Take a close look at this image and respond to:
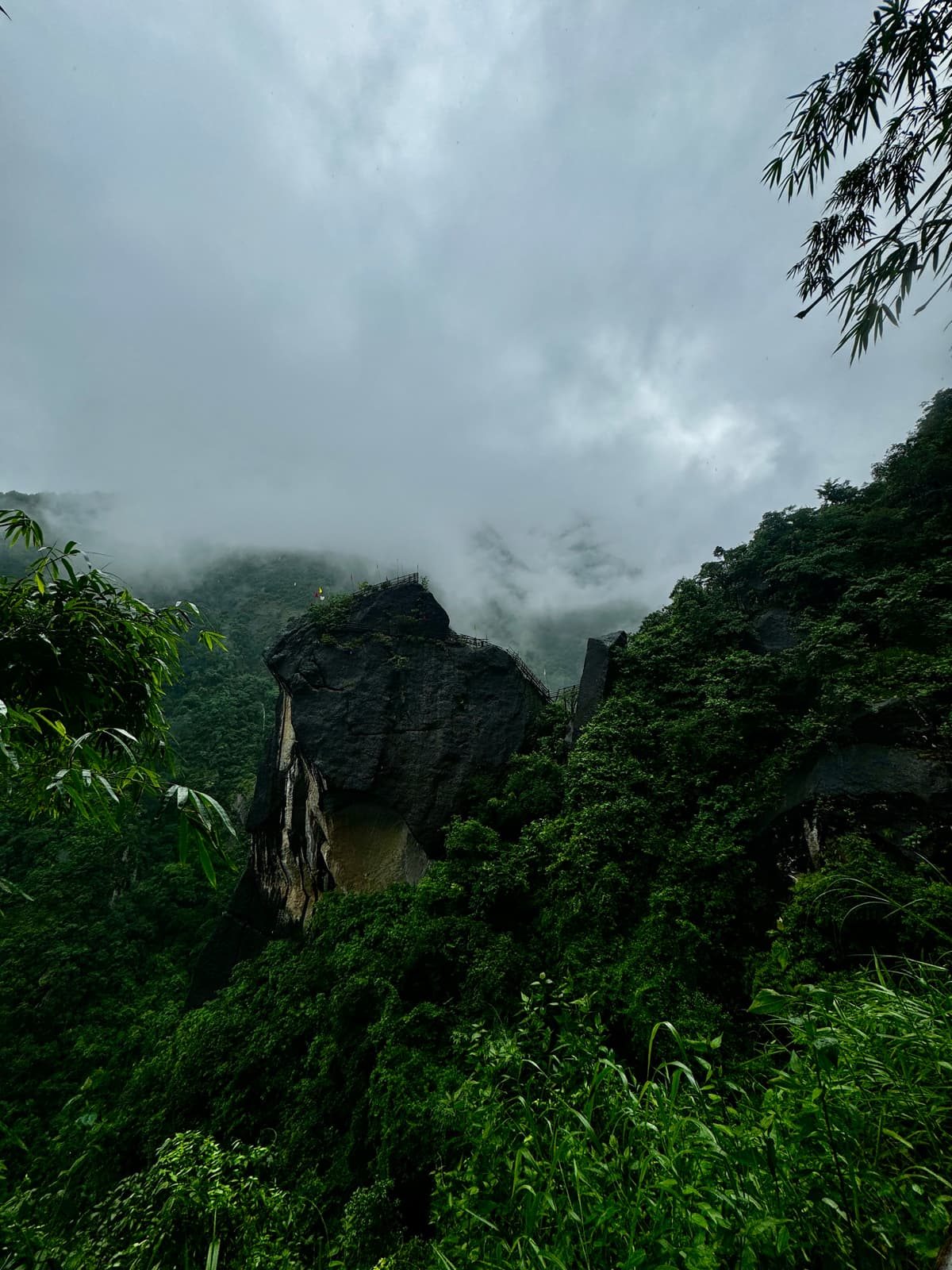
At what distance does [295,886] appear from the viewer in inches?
542

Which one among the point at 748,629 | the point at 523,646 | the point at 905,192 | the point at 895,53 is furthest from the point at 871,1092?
the point at 523,646

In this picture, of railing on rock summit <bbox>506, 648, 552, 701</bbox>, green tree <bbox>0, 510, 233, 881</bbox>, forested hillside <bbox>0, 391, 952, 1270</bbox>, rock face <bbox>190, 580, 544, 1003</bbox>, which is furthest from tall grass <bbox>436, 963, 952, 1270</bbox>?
railing on rock summit <bbox>506, 648, 552, 701</bbox>

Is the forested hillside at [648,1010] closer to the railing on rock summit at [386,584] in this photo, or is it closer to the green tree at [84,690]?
the green tree at [84,690]

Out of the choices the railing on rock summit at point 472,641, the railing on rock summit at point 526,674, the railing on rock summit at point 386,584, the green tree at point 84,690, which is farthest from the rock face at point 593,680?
the green tree at point 84,690

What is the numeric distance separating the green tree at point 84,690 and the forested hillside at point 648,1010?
5.48 feet

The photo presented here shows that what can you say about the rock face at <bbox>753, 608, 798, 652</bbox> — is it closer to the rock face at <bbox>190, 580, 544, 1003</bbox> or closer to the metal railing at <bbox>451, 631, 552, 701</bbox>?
the rock face at <bbox>190, 580, 544, 1003</bbox>

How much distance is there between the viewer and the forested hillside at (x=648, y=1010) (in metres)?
1.53

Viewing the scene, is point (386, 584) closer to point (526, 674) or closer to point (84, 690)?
point (526, 674)

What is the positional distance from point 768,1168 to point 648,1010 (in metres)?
4.92

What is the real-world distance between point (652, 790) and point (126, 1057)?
22121 millimetres

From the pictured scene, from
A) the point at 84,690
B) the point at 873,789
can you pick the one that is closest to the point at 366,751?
the point at 873,789

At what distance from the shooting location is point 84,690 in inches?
101

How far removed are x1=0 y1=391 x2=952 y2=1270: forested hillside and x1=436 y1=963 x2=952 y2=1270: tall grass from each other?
13 millimetres

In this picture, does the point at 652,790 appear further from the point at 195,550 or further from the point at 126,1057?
the point at 195,550
